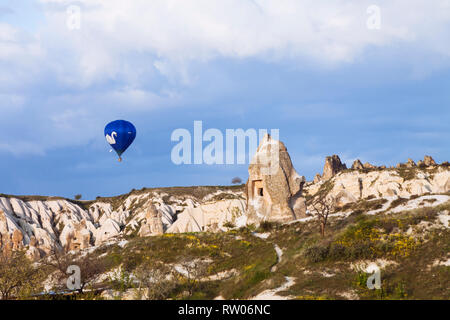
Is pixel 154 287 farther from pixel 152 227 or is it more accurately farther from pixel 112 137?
pixel 152 227

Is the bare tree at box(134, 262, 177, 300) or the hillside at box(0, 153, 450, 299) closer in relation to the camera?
the hillside at box(0, 153, 450, 299)

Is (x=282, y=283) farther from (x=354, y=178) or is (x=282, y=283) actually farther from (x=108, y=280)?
(x=354, y=178)

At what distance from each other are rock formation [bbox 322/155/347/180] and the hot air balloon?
98053mm

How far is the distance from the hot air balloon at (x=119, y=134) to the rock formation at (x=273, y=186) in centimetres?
1225

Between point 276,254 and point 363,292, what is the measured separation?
11578 millimetres

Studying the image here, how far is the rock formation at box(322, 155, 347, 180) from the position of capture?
13143 centimetres

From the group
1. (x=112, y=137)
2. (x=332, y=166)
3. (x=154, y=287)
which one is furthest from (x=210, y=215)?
(x=154, y=287)

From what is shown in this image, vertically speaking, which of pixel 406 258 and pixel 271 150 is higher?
pixel 271 150

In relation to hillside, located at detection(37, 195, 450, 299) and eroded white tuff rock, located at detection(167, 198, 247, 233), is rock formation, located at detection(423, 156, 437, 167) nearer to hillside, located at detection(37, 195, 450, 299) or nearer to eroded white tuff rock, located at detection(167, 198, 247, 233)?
eroded white tuff rock, located at detection(167, 198, 247, 233)

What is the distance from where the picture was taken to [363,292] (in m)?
19.9

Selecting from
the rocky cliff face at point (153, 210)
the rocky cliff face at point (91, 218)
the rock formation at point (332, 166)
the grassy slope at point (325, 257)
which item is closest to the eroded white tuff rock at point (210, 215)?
the rocky cliff face at point (153, 210)

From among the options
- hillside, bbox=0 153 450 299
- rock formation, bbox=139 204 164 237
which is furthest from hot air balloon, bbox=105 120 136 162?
rock formation, bbox=139 204 164 237
